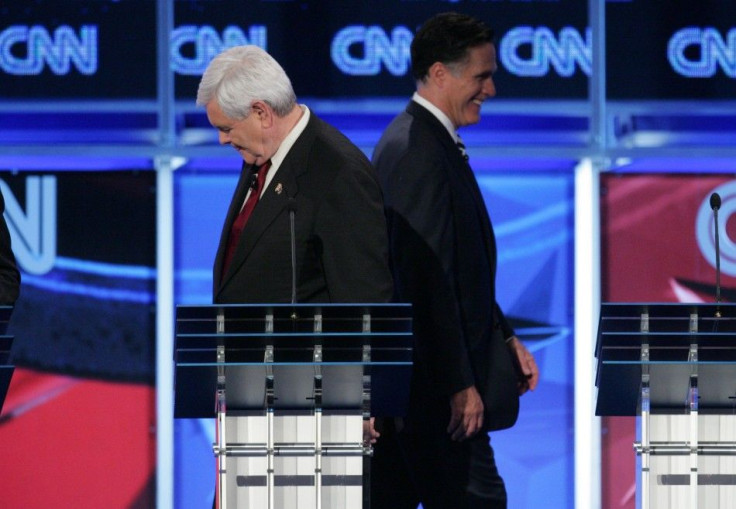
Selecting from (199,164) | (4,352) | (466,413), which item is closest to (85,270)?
(199,164)

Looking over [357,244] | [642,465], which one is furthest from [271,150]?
[642,465]

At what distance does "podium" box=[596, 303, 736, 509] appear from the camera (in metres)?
2.96

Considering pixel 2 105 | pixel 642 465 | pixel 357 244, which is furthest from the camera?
pixel 2 105

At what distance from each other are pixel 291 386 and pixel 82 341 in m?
3.19

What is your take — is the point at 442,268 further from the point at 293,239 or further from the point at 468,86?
the point at 293,239

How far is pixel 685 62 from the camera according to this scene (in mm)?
5992

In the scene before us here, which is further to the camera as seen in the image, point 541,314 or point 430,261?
point 541,314

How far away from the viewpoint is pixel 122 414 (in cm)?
596

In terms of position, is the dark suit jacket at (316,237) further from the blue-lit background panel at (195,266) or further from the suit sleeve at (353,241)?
the blue-lit background panel at (195,266)

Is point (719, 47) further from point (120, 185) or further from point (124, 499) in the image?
point (124, 499)

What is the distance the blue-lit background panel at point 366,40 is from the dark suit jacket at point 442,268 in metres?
1.74

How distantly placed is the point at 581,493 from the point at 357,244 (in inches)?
111

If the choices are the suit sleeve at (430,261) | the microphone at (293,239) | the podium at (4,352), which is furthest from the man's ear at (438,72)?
the podium at (4,352)

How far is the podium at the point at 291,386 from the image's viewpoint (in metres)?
2.93
